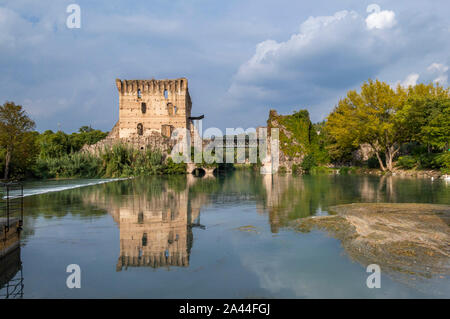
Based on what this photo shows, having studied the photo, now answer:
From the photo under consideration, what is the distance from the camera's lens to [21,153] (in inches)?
1076

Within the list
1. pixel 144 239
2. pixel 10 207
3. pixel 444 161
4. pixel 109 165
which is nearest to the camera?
pixel 144 239

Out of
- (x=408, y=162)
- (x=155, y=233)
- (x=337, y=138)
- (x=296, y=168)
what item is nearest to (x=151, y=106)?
(x=296, y=168)

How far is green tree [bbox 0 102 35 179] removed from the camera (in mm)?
26688

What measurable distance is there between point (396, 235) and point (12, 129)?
105ft

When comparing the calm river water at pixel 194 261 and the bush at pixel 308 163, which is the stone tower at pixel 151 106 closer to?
Answer: the bush at pixel 308 163

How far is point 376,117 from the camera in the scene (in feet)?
94.5

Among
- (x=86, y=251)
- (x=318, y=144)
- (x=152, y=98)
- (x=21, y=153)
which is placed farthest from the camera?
(x=152, y=98)

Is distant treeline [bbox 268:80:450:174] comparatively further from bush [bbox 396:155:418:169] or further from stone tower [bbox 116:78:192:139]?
stone tower [bbox 116:78:192:139]

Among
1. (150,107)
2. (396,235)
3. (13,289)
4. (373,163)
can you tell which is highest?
(150,107)

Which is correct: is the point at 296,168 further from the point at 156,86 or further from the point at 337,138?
the point at 156,86

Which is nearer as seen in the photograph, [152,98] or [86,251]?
[86,251]
